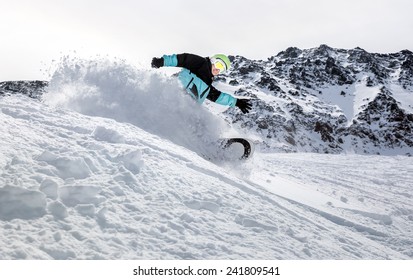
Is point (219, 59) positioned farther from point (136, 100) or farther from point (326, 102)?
point (326, 102)

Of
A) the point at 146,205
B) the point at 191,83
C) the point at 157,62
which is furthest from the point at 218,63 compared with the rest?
the point at 146,205

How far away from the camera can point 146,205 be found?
11.0ft

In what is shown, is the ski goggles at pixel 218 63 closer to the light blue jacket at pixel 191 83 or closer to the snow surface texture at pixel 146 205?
the light blue jacket at pixel 191 83

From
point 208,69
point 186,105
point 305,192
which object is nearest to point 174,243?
point 305,192

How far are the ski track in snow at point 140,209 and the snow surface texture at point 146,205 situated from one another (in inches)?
0.4

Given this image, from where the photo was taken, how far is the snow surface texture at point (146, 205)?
273 centimetres

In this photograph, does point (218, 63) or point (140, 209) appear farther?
point (218, 63)

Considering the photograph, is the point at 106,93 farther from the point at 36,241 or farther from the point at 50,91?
the point at 36,241

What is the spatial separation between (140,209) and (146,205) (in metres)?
0.11

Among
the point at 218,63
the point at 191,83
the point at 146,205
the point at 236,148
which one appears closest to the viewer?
the point at 146,205

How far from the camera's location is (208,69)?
7.79 m

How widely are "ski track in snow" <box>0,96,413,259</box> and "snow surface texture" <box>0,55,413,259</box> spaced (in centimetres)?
1

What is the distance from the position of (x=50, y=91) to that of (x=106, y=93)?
153 cm
